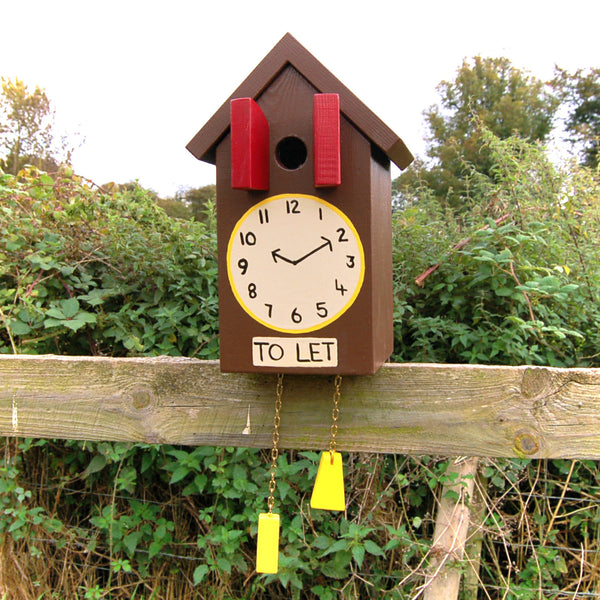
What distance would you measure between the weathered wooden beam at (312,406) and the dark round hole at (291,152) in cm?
51

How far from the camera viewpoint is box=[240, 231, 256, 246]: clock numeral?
1.02 meters

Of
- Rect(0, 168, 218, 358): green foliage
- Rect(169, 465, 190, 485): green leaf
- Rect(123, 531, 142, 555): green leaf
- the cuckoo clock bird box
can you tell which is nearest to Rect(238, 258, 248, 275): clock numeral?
the cuckoo clock bird box

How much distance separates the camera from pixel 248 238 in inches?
40.1

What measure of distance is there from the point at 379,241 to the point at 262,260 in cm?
26

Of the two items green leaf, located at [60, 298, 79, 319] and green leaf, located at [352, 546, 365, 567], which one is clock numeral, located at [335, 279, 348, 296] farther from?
green leaf, located at [60, 298, 79, 319]

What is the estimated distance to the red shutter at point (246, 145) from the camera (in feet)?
3.10

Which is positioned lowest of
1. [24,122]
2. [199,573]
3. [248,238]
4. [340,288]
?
[199,573]

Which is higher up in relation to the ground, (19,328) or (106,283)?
(106,283)

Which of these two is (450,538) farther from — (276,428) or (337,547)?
(276,428)

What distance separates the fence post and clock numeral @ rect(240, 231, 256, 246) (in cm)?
93

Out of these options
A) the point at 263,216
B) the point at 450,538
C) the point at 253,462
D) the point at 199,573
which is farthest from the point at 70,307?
the point at 450,538

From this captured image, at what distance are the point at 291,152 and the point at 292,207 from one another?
257mm

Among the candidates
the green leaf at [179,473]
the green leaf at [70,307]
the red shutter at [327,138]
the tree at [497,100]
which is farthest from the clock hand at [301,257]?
the tree at [497,100]

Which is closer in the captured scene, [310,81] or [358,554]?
[310,81]
